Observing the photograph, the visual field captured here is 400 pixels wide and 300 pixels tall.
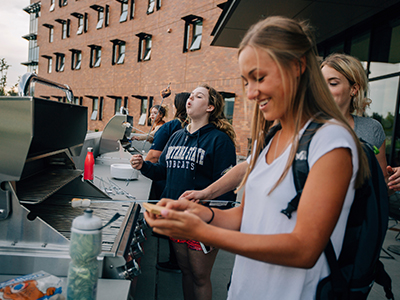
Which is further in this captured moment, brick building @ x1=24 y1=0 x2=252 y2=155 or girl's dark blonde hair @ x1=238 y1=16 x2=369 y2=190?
brick building @ x1=24 y1=0 x2=252 y2=155

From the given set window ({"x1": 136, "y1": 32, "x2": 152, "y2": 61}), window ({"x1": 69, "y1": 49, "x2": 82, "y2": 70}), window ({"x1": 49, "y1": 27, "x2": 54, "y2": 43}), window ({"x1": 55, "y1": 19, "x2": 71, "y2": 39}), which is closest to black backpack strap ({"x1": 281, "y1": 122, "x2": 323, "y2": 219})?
window ({"x1": 136, "y1": 32, "x2": 152, "y2": 61})

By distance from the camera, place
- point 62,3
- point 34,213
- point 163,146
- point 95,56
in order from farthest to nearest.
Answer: point 62,3
point 95,56
point 163,146
point 34,213

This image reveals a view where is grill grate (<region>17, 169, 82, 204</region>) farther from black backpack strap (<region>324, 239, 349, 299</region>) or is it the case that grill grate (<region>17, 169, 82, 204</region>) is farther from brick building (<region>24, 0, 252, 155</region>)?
brick building (<region>24, 0, 252, 155</region>)

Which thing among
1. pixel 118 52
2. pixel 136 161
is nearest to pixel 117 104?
pixel 118 52

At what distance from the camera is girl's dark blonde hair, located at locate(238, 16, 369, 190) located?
101 centimetres

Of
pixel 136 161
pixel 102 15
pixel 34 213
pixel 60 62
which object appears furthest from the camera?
pixel 60 62

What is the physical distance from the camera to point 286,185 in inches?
40.3

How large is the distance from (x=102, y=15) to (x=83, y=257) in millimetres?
24848

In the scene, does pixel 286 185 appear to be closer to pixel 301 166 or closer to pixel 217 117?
pixel 301 166

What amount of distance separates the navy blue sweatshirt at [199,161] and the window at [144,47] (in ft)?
55.8

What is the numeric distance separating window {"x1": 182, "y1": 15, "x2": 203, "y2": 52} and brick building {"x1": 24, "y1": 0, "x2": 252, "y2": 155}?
0.05 meters

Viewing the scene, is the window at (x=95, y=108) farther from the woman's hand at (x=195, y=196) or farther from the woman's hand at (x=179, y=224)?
the woman's hand at (x=179, y=224)

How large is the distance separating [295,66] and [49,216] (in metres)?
1.55

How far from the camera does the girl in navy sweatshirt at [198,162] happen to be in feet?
7.63
